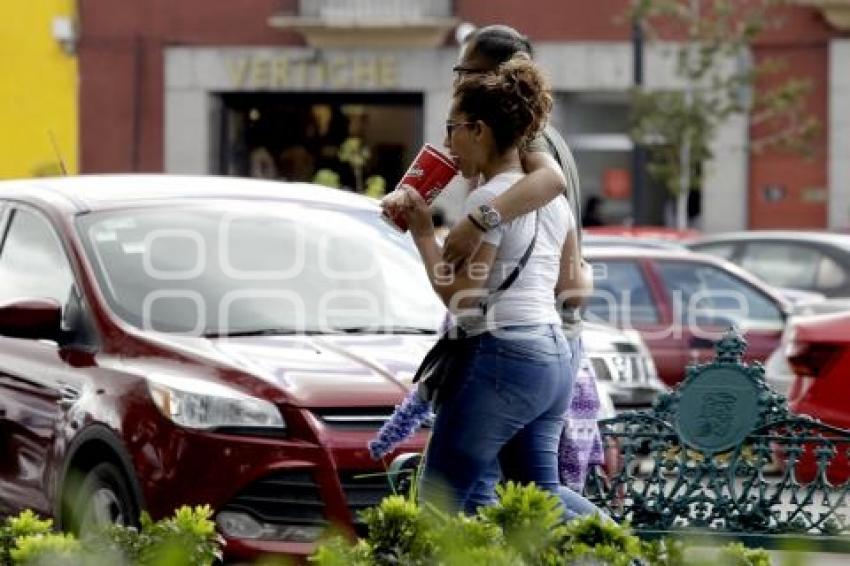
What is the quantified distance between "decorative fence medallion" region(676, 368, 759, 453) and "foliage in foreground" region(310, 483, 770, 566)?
3.06 metres

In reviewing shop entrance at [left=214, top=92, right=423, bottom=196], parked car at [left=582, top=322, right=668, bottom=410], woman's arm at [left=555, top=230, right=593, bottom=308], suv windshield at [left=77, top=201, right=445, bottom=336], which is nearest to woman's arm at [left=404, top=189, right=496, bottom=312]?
woman's arm at [left=555, top=230, right=593, bottom=308]

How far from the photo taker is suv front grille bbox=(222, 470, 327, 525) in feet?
25.0

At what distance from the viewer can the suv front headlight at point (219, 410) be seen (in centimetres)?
766

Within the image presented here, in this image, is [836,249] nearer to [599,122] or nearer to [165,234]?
[165,234]

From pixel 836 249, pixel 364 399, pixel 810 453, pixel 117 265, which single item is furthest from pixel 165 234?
pixel 836 249

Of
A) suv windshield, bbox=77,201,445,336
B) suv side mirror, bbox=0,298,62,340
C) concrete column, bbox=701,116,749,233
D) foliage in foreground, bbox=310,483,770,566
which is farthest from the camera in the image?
concrete column, bbox=701,116,749,233

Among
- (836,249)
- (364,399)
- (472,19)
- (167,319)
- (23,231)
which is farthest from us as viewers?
(472,19)

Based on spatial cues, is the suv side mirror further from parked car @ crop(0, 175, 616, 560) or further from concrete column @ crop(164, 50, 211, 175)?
concrete column @ crop(164, 50, 211, 175)

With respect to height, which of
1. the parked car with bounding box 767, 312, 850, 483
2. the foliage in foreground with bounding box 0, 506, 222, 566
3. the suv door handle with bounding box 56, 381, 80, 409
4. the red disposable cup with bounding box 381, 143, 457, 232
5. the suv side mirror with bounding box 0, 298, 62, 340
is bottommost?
the parked car with bounding box 767, 312, 850, 483

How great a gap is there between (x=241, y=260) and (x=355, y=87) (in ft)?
100

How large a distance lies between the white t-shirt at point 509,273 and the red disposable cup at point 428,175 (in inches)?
5.2

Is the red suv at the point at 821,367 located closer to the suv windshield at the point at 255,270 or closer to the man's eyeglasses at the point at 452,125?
the suv windshield at the point at 255,270

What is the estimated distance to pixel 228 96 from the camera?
39781 millimetres

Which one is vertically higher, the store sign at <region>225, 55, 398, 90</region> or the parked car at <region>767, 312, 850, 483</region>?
the store sign at <region>225, 55, 398, 90</region>
